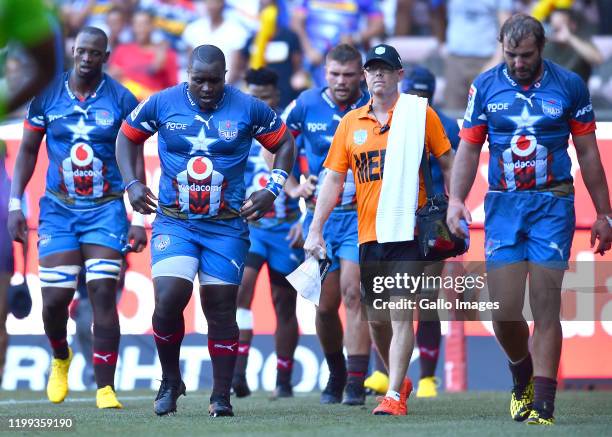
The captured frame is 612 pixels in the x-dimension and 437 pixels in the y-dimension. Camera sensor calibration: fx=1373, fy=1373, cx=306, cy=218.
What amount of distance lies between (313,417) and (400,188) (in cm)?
162

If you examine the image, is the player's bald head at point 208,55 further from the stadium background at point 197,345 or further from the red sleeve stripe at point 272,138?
the stadium background at point 197,345

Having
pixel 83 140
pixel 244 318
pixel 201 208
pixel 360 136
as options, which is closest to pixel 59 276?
pixel 83 140

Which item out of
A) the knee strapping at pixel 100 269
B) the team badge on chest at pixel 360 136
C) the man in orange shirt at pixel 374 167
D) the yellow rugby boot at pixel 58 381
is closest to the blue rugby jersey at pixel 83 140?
the knee strapping at pixel 100 269

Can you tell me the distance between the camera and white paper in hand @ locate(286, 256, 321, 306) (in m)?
9.20

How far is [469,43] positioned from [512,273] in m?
7.61

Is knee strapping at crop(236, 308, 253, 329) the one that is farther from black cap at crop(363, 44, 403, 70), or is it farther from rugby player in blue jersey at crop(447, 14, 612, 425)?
rugby player in blue jersey at crop(447, 14, 612, 425)

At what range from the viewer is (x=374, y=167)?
929 cm

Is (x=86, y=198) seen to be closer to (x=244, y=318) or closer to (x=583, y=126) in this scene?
(x=244, y=318)

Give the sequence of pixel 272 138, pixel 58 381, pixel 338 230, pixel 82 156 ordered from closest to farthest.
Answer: pixel 272 138 < pixel 82 156 < pixel 58 381 < pixel 338 230

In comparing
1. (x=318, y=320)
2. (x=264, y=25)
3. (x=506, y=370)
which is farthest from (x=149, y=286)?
(x=264, y=25)

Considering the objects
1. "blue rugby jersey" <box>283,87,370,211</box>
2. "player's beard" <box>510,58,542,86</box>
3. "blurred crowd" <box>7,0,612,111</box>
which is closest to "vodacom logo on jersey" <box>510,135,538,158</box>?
"player's beard" <box>510,58,542,86</box>

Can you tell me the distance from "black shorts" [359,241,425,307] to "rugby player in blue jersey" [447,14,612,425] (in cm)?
48

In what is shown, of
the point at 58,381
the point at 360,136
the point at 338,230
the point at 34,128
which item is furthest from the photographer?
the point at 338,230

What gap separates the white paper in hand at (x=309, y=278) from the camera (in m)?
9.20
